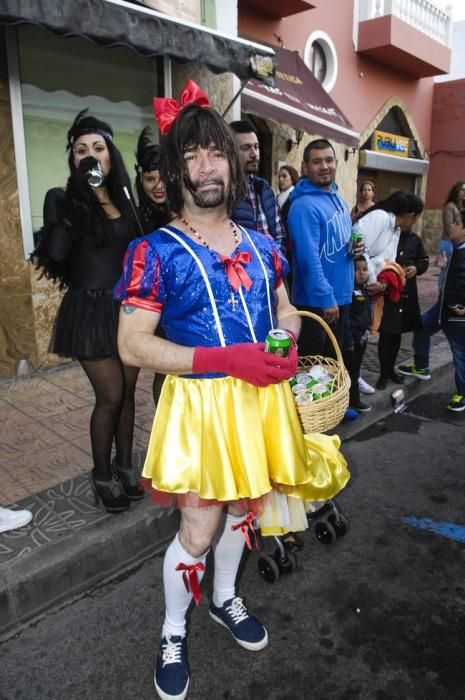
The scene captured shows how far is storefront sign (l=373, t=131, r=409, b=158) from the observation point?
12.9 meters

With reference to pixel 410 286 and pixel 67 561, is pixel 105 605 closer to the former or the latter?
pixel 67 561

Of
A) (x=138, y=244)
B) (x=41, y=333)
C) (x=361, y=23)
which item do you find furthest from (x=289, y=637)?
(x=361, y=23)

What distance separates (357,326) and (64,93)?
12.7ft

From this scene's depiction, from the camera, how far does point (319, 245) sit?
3.73 meters

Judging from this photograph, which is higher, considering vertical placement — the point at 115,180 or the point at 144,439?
the point at 115,180

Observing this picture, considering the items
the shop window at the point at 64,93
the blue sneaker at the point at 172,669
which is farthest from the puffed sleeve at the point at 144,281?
the shop window at the point at 64,93

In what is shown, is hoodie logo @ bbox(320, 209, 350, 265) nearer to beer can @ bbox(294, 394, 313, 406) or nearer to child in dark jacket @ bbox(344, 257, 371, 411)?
child in dark jacket @ bbox(344, 257, 371, 411)

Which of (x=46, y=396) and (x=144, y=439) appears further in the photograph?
(x=46, y=396)

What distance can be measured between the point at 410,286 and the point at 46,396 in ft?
11.2

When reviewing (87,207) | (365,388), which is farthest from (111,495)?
(365,388)

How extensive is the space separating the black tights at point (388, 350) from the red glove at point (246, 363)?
3.56m

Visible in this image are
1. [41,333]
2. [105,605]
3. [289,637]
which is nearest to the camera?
[289,637]

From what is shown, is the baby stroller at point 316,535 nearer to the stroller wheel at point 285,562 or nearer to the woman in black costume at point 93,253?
the stroller wheel at point 285,562

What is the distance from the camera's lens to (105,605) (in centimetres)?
246
